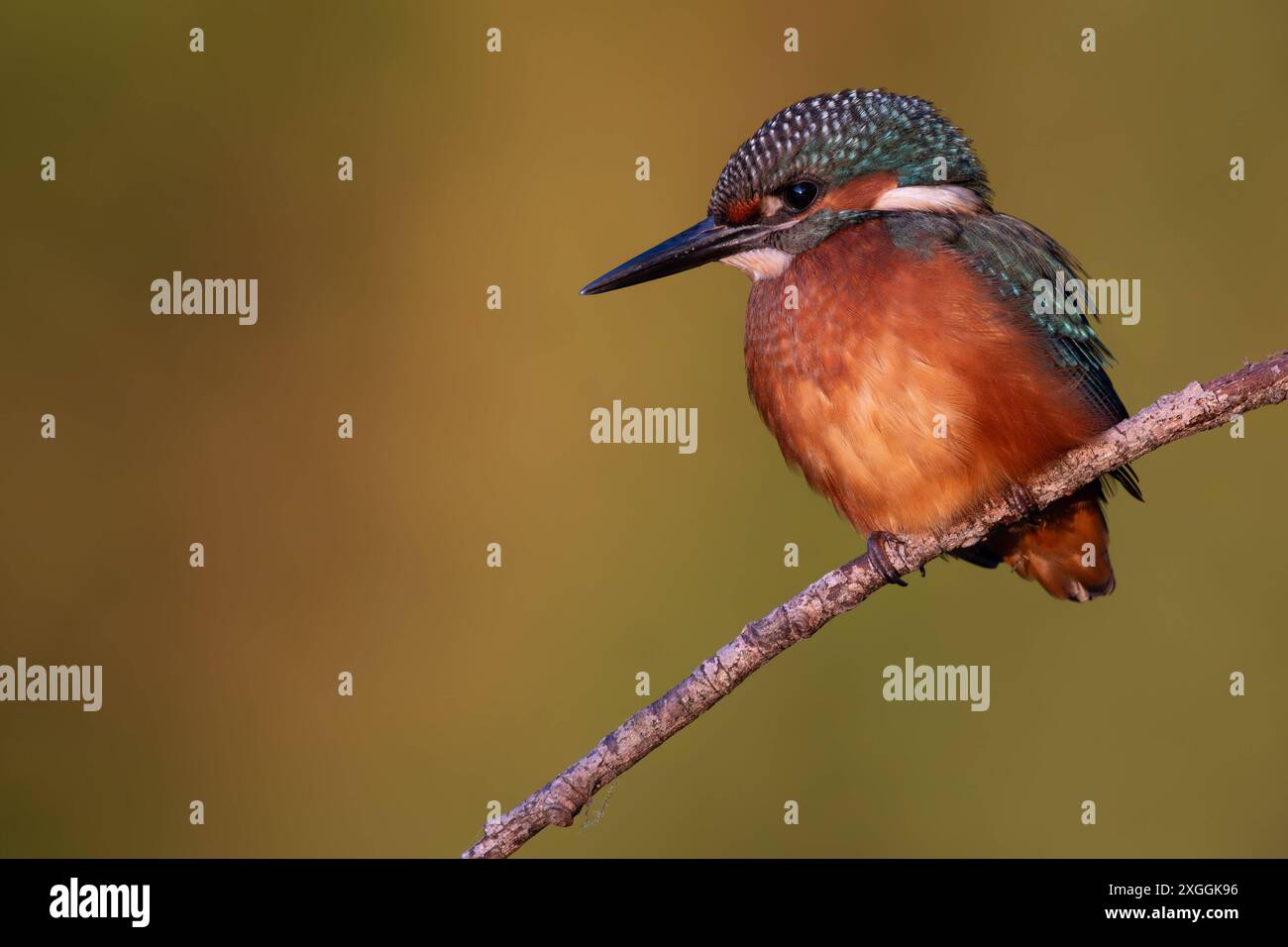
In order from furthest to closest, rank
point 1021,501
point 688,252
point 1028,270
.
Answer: point 688,252, point 1028,270, point 1021,501

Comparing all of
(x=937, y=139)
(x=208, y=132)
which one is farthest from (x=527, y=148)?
(x=937, y=139)

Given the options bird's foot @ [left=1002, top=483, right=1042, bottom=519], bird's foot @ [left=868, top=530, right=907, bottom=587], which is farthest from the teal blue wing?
bird's foot @ [left=868, top=530, right=907, bottom=587]

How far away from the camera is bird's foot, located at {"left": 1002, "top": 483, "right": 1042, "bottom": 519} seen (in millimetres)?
2401

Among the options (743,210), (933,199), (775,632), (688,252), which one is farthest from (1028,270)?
(775,632)

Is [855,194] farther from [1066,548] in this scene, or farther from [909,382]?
[1066,548]

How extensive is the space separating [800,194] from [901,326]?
1.44 feet

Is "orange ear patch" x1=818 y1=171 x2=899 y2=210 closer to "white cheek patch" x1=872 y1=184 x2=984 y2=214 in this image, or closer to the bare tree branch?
"white cheek patch" x1=872 y1=184 x2=984 y2=214

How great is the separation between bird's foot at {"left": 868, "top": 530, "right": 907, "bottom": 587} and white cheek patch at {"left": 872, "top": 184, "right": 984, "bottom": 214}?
72 centimetres

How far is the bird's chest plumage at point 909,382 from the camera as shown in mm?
2523

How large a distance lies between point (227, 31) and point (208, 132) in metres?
0.38

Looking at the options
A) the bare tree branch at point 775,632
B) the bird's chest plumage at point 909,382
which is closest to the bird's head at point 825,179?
the bird's chest plumage at point 909,382

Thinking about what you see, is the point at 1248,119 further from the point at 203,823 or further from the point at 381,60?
the point at 203,823

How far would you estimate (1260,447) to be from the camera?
13.2 ft

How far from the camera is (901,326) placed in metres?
2.55
